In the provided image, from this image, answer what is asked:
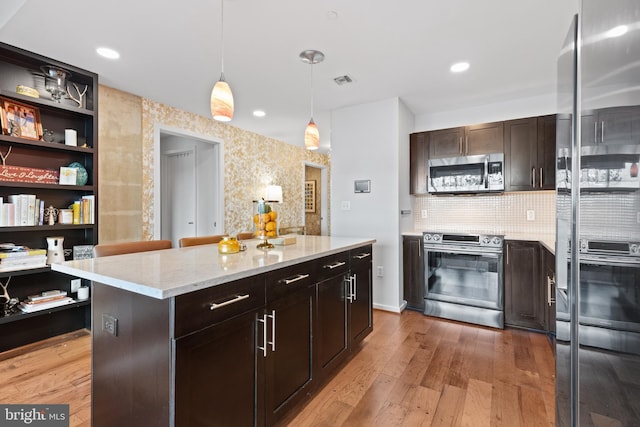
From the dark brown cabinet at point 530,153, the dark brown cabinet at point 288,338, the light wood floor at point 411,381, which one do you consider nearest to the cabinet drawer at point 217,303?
the dark brown cabinet at point 288,338

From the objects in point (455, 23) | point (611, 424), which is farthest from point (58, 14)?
point (611, 424)

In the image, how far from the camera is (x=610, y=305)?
67 centimetres

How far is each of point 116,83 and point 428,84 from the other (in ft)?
10.6

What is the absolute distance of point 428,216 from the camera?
4.01 meters

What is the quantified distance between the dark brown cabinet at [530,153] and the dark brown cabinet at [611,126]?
2758 mm

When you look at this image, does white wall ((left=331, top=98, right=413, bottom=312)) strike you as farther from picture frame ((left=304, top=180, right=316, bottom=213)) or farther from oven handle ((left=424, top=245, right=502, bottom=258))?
picture frame ((left=304, top=180, right=316, bottom=213))

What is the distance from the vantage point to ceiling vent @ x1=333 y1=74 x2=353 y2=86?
115 inches

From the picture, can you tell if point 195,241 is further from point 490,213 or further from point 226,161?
point 490,213

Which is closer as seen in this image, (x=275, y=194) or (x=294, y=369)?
(x=294, y=369)


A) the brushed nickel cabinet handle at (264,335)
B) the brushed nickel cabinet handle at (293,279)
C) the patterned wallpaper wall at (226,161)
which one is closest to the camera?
the brushed nickel cabinet handle at (264,335)

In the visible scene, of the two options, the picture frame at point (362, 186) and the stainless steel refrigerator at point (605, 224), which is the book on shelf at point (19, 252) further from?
the stainless steel refrigerator at point (605, 224)

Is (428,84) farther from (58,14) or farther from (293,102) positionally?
(58,14)

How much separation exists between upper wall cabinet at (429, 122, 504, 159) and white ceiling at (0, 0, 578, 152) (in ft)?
1.23

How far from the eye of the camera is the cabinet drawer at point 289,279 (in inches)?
57.7
